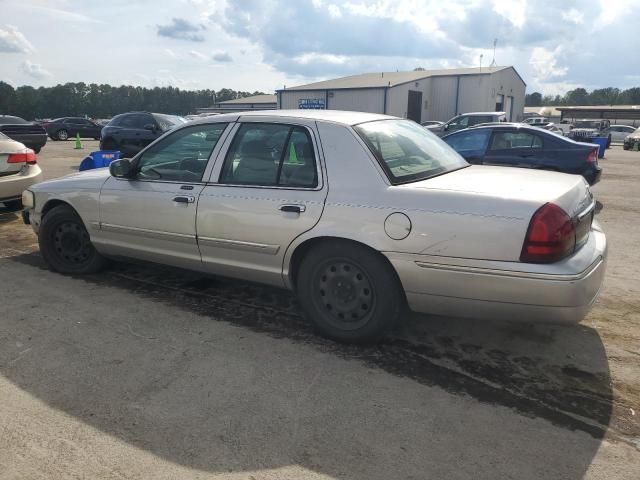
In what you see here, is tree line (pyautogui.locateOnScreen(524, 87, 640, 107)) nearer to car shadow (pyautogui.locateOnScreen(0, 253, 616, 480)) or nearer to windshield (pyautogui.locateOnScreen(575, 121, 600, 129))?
windshield (pyautogui.locateOnScreen(575, 121, 600, 129))

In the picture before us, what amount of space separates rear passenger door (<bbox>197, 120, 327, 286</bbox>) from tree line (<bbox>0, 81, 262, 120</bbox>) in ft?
265

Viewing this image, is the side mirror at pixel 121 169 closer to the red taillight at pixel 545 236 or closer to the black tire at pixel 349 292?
the black tire at pixel 349 292

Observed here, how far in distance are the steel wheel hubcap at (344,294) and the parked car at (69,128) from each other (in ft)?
103

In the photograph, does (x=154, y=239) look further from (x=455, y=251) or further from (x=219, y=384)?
(x=455, y=251)

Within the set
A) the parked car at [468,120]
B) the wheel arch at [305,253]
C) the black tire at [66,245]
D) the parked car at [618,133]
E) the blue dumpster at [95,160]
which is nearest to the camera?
the wheel arch at [305,253]

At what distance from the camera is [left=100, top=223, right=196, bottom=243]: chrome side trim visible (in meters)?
4.09

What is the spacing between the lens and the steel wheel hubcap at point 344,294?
344cm

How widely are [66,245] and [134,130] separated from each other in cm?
1014

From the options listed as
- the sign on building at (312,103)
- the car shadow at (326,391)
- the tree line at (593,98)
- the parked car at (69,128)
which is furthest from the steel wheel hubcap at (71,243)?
the tree line at (593,98)

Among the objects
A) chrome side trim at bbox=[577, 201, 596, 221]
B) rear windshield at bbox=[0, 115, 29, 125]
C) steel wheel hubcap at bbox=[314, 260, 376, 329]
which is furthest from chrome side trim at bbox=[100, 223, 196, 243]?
rear windshield at bbox=[0, 115, 29, 125]

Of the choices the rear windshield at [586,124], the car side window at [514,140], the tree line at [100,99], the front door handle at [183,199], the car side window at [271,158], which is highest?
the tree line at [100,99]

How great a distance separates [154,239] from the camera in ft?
14.1

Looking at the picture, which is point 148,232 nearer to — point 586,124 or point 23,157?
point 23,157

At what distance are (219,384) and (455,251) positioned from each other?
1614mm
